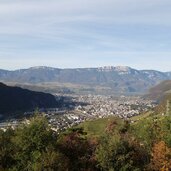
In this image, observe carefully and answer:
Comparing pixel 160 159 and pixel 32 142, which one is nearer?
pixel 32 142

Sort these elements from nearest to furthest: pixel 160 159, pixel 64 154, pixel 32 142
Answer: pixel 32 142 → pixel 64 154 → pixel 160 159

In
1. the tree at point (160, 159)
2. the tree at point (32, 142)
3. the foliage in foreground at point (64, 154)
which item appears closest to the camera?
the foliage in foreground at point (64, 154)

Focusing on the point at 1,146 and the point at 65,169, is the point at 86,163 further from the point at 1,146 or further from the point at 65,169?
the point at 1,146

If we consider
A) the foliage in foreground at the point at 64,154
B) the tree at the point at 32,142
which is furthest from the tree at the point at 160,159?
the tree at the point at 32,142

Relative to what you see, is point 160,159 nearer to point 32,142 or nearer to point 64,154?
point 64,154

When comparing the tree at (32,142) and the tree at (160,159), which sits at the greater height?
the tree at (32,142)

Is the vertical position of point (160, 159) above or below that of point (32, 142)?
below

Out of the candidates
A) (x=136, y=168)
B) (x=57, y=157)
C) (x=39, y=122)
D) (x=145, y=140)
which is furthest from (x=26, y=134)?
(x=145, y=140)

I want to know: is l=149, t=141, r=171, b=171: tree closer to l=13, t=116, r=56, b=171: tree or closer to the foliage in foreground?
the foliage in foreground

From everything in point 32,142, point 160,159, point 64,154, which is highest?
point 32,142

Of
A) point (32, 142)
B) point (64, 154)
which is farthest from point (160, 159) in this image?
point (32, 142)

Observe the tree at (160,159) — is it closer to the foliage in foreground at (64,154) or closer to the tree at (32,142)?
the foliage in foreground at (64,154)
